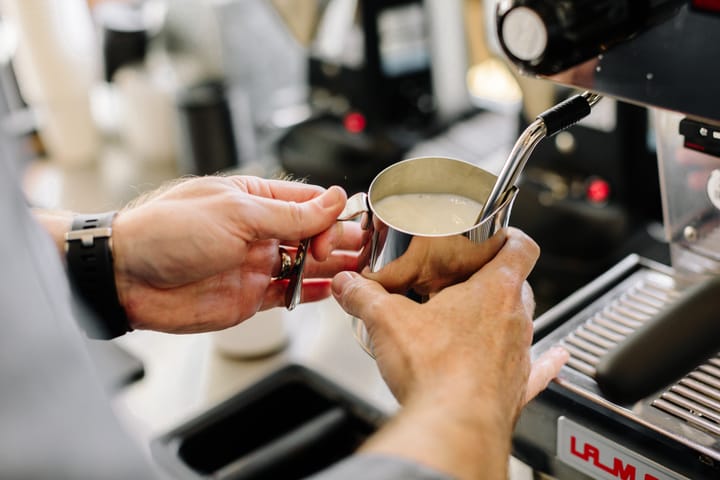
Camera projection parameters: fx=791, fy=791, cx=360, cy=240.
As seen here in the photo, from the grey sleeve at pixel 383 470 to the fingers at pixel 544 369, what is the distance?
0.25 m

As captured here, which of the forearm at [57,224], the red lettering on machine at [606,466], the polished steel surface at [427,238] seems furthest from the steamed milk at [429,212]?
the forearm at [57,224]

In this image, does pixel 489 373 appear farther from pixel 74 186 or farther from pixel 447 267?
pixel 74 186

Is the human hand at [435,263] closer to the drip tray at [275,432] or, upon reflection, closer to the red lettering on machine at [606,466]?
the red lettering on machine at [606,466]

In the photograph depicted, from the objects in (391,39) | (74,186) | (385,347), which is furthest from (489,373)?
(74,186)

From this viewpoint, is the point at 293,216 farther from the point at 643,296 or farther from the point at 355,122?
the point at 355,122

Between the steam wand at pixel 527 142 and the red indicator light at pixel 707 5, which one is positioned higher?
the red indicator light at pixel 707 5

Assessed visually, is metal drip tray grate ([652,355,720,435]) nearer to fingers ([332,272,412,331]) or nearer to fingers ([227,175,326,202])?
fingers ([332,272,412,331])

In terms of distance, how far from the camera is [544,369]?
33.1 inches

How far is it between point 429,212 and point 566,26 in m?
0.24

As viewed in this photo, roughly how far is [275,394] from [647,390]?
55 centimetres

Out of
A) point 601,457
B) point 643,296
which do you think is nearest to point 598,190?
point 643,296

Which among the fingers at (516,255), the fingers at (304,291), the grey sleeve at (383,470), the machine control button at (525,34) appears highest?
the machine control button at (525,34)

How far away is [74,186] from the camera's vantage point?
2.11 meters

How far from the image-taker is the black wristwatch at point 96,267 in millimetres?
912
